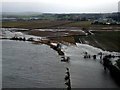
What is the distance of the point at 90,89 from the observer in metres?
4.23

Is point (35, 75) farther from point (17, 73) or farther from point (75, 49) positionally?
point (75, 49)

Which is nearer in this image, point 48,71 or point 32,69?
point 48,71

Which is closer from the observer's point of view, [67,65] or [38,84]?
[38,84]

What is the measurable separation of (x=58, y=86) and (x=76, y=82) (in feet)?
1.75

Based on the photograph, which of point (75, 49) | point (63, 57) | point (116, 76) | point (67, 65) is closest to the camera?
point (116, 76)

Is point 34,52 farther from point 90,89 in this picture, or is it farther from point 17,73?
point 90,89

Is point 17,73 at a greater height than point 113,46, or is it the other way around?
point 113,46

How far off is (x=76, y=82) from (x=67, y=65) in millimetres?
1296

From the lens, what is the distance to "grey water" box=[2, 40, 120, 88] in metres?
4.47

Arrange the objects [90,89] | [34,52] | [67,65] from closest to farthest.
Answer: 1. [90,89]
2. [67,65]
3. [34,52]

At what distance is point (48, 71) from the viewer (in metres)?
5.26

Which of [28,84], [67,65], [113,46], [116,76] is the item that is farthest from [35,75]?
[113,46]

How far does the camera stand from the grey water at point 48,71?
4.47 metres

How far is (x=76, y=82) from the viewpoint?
454cm
